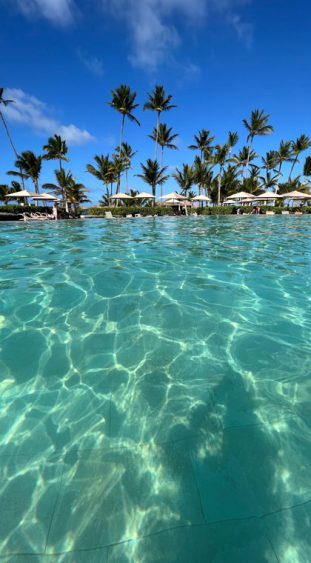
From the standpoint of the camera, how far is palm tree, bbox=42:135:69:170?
113 feet

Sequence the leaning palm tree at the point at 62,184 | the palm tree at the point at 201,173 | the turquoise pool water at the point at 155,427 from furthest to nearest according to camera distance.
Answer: the palm tree at the point at 201,173
the leaning palm tree at the point at 62,184
the turquoise pool water at the point at 155,427

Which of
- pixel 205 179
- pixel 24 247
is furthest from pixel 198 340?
pixel 205 179

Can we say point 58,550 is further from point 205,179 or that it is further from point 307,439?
point 205,179

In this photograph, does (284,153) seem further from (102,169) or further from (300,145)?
(102,169)

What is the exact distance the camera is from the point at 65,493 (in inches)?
77.9

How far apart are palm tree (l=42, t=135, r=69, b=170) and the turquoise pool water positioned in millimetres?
35639

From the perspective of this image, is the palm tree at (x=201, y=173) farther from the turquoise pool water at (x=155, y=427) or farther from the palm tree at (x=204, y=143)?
the turquoise pool water at (x=155, y=427)

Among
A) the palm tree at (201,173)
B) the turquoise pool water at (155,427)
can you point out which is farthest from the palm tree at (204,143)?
the turquoise pool water at (155,427)

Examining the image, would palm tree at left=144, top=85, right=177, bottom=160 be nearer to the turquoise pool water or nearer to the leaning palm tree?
the leaning palm tree

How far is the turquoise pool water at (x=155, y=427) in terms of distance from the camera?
1756mm

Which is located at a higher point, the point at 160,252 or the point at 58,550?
the point at 160,252

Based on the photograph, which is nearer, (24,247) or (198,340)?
(198,340)

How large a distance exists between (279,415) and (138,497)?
149 cm

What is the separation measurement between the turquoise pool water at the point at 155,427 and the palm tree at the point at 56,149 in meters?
35.6
